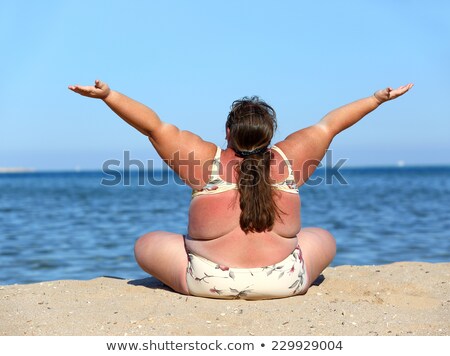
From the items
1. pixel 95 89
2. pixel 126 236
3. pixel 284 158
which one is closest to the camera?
pixel 95 89

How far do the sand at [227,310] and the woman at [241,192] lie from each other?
16 centimetres

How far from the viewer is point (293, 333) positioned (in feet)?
11.6

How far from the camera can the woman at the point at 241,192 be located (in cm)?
404

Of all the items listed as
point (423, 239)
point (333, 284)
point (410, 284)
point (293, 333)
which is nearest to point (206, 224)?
point (293, 333)

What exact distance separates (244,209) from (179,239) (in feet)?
2.36

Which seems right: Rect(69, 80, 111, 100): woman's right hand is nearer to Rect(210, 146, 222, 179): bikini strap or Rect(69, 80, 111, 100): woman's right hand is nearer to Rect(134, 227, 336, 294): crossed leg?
Rect(210, 146, 222, 179): bikini strap

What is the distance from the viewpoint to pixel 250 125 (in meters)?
4.00

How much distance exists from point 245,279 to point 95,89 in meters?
1.54

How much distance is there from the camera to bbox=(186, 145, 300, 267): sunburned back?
4090mm

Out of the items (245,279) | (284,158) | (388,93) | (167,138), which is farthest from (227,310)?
(388,93)

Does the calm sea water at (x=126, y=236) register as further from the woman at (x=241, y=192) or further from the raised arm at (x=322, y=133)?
the woman at (x=241, y=192)

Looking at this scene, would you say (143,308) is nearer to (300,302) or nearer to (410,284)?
(300,302)

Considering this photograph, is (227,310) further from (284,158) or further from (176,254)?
(284,158)

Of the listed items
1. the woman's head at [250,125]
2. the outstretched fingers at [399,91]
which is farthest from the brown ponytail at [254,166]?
the outstretched fingers at [399,91]
